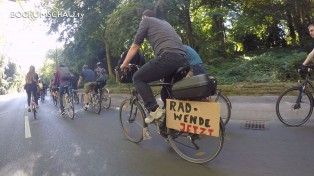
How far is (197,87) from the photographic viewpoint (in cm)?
412

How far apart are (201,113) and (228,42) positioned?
594 inches

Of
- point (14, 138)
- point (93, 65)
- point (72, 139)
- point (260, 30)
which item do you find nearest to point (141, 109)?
point (72, 139)

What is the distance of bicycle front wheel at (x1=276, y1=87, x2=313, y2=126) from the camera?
6.23 meters

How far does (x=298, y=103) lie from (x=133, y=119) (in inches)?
125

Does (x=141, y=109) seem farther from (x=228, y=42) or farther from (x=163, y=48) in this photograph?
(x=228, y=42)

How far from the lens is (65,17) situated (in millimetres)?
24453

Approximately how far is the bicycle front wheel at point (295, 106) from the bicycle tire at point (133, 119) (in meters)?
2.83

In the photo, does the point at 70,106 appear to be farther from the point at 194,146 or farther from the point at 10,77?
the point at 10,77

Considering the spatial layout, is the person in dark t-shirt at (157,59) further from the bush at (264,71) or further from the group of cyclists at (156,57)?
the bush at (264,71)

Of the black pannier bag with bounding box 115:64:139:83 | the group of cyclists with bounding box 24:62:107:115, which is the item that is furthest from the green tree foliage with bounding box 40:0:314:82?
the black pannier bag with bounding box 115:64:139:83

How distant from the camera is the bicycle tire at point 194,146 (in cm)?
425

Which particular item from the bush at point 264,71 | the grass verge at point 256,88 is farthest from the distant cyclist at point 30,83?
the bush at point 264,71

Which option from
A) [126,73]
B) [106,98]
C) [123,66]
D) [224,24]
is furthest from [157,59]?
→ [224,24]

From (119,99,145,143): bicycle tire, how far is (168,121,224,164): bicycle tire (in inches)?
29.3
